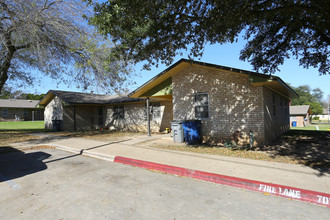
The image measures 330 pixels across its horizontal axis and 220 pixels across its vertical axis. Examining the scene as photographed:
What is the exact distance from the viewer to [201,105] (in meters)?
9.95

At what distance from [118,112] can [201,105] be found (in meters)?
11.3

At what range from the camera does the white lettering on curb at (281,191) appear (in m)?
3.79

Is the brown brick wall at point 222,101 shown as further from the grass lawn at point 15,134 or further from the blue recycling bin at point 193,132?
the grass lawn at point 15,134

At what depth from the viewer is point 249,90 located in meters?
8.58

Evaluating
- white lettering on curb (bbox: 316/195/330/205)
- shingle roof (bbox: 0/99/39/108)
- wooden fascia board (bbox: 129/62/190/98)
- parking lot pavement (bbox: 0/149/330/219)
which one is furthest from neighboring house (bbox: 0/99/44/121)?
white lettering on curb (bbox: 316/195/330/205)

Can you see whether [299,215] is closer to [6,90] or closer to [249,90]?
[249,90]

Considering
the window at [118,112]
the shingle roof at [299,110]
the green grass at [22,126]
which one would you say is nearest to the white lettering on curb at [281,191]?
the window at [118,112]

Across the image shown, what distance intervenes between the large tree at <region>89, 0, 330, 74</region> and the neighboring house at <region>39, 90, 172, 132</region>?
747cm

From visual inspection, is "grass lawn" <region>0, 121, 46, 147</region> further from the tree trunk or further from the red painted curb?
the red painted curb

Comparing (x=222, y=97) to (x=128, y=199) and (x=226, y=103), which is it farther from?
(x=128, y=199)

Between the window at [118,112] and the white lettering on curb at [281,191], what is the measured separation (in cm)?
1574

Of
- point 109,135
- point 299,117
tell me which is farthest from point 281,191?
point 299,117

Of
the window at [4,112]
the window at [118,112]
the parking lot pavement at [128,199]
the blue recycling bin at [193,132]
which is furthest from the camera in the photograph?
the window at [4,112]

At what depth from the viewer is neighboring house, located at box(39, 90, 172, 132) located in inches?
631
